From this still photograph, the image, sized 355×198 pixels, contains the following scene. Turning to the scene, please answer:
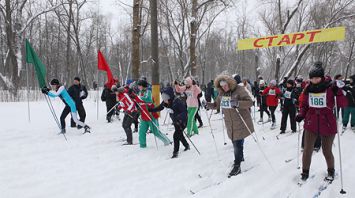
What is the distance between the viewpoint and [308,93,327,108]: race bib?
416cm

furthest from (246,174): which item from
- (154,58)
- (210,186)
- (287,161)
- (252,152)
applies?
(154,58)

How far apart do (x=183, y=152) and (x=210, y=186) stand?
218 cm

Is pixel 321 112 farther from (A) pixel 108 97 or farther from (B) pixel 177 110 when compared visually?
(A) pixel 108 97

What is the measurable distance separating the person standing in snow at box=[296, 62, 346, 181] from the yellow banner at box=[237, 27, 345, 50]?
5246 mm

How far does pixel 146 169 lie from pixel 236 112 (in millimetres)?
2141

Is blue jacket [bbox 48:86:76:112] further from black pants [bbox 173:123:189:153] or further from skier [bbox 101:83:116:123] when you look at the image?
black pants [bbox 173:123:189:153]

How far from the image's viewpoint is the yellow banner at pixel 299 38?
28.1 ft

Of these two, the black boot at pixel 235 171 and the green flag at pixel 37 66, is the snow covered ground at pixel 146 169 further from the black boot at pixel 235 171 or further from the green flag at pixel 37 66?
the green flag at pixel 37 66

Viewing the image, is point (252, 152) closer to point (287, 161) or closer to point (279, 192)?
point (287, 161)

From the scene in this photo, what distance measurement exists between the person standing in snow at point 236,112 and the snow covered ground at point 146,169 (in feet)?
1.49

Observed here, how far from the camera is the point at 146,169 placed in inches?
216

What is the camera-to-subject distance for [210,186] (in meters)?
4.44

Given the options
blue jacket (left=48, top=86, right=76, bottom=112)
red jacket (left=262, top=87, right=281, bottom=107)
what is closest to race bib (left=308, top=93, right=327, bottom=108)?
red jacket (left=262, top=87, right=281, bottom=107)

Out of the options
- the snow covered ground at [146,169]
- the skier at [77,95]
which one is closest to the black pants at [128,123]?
the snow covered ground at [146,169]
